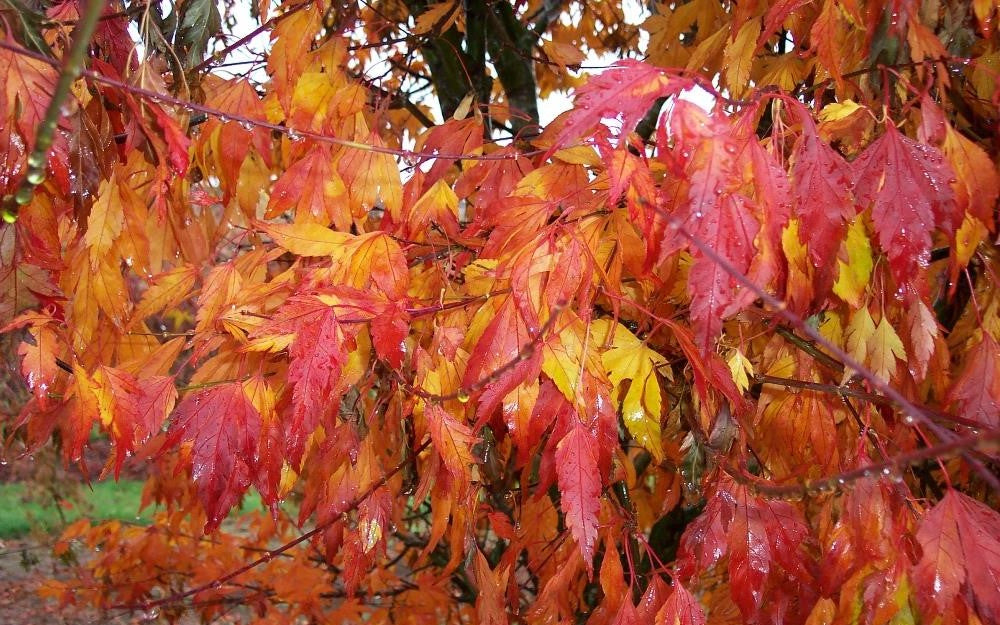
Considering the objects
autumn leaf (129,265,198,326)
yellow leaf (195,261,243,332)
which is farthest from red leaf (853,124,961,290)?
autumn leaf (129,265,198,326)

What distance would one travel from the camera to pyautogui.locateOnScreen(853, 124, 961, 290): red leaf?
882 millimetres

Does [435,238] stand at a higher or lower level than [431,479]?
higher

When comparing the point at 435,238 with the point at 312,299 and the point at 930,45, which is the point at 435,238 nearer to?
the point at 312,299

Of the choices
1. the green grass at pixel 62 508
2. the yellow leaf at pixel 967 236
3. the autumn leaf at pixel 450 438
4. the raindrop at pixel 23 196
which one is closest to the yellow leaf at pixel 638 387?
the autumn leaf at pixel 450 438

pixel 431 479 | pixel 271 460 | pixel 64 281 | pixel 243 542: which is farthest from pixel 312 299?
pixel 243 542

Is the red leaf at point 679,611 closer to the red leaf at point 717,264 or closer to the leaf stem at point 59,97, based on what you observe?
the red leaf at point 717,264

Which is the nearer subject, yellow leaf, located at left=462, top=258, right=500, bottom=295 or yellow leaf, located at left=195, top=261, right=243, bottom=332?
yellow leaf, located at left=462, top=258, right=500, bottom=295

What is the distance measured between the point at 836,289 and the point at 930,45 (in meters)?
0.36

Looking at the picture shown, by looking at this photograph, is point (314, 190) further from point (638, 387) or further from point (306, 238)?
point (638, 387)

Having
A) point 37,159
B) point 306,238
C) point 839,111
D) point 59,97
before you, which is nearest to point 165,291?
point 306,238

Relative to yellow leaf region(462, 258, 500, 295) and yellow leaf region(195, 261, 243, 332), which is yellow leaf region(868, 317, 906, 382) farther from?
yellow leaf region(195, 261, 243, 332)

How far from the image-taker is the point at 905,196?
90 centimetres

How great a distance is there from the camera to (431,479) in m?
1.30

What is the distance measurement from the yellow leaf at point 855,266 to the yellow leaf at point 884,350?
0.12 m
